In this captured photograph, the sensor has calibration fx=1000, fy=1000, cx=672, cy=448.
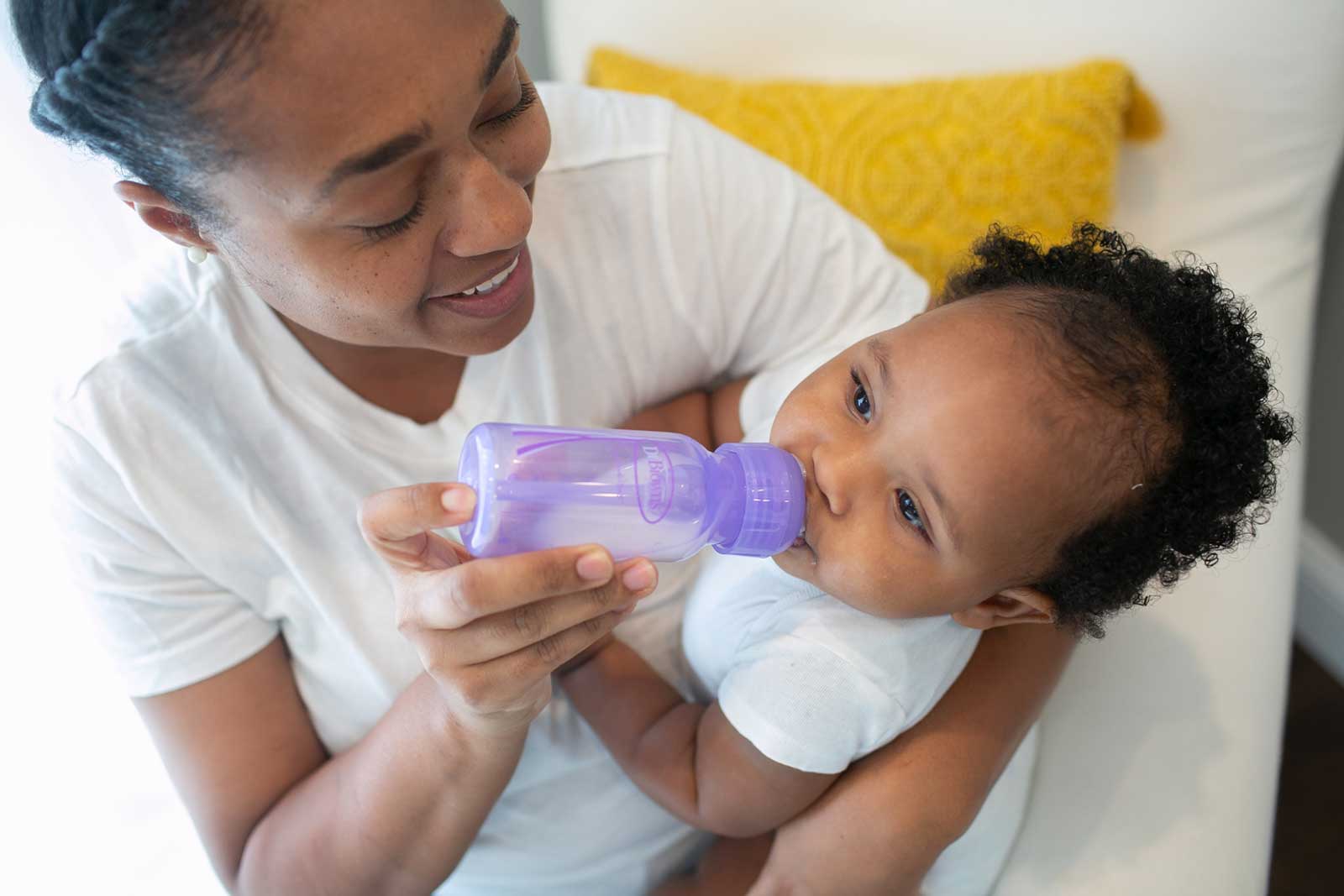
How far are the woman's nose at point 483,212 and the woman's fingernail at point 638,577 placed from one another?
312 millimetres

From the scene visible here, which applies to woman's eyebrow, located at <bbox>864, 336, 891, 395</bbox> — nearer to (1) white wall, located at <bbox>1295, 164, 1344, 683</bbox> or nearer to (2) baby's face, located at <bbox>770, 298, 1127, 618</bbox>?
(2) baby's face, located at <bbox>770, 298, 1127, 618</bbox>

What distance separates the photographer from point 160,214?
907 mm

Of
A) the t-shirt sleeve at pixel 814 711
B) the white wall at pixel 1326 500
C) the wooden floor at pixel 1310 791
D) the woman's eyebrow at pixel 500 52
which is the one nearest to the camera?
the woman's eyebrow at pixel 500 52

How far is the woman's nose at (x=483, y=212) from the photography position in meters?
0.86

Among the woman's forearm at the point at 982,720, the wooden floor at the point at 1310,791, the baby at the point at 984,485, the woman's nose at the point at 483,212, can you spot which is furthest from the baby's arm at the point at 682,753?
the wooden floor at the point at 1310,791

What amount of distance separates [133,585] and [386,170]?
0.58 metres

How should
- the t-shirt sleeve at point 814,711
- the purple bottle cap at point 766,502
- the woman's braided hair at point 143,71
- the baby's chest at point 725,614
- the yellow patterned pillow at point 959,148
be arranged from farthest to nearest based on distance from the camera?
the yellow patterned pillow at point 959,148 < the baby's chest at point 725,614 < the t-shirt sleeve at point 814,711 < the purple bottle cap at point 766,502 < the woman's braided hair at point 143,71

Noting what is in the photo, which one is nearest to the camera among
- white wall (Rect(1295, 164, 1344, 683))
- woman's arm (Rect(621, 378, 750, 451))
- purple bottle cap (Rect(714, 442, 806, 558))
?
purple bottle cap (Rect(714, 442, 806, 558))

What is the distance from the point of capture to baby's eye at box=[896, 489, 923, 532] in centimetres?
98

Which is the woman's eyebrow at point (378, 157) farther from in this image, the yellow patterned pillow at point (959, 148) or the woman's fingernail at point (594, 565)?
the yellow patterned pillow at point (959, 148)

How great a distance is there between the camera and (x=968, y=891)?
1.22 metres

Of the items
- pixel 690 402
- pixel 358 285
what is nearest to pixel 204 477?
pixel 358 285

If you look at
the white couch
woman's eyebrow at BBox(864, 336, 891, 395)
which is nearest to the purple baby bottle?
woman's eyebrow at BBox(864, 336, 891, 395)

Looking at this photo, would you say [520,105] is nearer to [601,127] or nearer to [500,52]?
[500,52]
